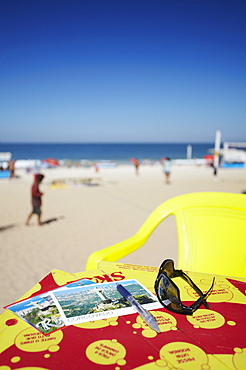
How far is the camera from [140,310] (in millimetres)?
1085

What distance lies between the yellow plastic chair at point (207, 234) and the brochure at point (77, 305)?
756 mm

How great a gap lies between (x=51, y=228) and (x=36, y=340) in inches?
205

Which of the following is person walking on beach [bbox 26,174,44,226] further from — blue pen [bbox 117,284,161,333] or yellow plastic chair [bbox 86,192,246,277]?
blue pen [bbox 117,284,161,333]

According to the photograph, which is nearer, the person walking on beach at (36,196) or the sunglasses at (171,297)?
the sunglasses at (171,297)

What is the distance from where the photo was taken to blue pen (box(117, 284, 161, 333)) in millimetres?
1010

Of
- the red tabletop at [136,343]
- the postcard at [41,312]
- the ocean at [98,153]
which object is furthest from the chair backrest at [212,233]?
the ocean at [98,153]

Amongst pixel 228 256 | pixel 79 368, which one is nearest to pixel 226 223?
pixel 228 256

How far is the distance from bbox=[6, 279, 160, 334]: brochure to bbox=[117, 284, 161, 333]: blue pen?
0.02 metres

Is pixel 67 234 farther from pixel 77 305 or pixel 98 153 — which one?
pixel 98 153

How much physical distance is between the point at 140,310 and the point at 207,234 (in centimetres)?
142

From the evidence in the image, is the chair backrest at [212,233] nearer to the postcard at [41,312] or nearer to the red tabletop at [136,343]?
the red tabletop at [136,343]

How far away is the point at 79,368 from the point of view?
2.69 ft

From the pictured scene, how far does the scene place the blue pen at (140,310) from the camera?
3.31 feet

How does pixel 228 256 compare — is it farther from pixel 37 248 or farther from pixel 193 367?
pixel 37 248
